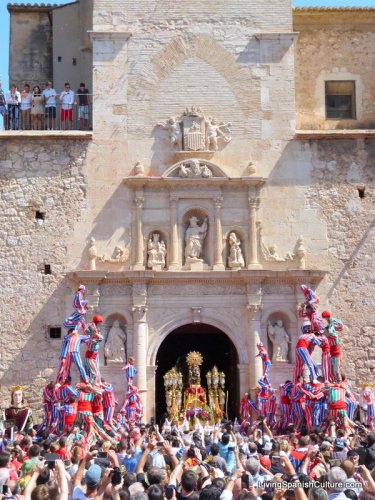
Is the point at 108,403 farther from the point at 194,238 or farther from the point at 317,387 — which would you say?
the point at 194,238

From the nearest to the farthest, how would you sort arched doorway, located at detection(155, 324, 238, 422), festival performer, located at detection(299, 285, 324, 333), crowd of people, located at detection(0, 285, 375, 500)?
crowd of people, located at detection(0, 285, 375, 500) → festival performer, located at detection(299, 285, 324, 333) → arched doorway, located at detection(155, 324, 238, 422)

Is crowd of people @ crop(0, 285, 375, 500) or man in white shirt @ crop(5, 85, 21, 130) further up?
man in white shirt @ crop(5, 85, 21, 130)

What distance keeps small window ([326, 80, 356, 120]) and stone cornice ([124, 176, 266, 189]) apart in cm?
360

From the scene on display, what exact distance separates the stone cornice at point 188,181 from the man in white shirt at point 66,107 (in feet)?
8.81

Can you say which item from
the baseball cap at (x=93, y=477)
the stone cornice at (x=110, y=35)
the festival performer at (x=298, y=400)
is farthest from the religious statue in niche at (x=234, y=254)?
the baseball cap at (x=93, y=477)

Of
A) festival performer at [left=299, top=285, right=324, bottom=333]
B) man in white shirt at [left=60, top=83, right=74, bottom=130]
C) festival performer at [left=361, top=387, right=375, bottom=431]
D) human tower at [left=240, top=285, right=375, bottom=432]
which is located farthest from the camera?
man in white shirt at [left=60, top=83, right=74, bottom=130]

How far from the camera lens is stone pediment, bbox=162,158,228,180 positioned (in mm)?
22812

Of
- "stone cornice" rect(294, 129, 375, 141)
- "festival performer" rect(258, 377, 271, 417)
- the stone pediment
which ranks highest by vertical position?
"stone cornice" rect(294, 129, 375, 141)

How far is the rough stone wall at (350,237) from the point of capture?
22.7 metres

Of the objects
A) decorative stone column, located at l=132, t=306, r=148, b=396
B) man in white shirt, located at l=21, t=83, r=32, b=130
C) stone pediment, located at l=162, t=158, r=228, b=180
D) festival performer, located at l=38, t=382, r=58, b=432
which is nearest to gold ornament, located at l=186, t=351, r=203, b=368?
decorative stone column, located at l=132, t=306, r=148, b=396

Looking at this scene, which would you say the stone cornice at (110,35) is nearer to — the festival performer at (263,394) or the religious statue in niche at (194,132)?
the religious statue in niche at (194,132)

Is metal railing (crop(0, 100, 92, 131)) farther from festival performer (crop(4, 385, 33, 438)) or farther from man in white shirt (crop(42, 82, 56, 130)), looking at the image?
festival performer (crop(4, 385, 33, 438))

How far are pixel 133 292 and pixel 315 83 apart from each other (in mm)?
7837

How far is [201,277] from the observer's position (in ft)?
73.7
